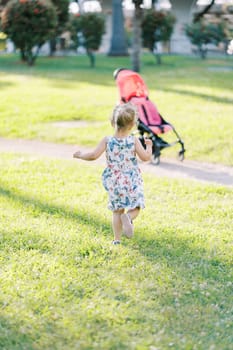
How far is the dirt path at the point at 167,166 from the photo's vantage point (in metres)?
7.45

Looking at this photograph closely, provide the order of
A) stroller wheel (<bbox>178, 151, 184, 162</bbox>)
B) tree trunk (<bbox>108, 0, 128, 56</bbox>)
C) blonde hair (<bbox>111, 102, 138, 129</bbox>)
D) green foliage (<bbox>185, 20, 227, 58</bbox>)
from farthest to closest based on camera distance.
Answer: tree trunk (<bbox>108, 0, 128, 56</bbox>) < green foliage (<bbox>185, 20, 227, 58</bbox>) < stroller wheel (<bbox>178, 151, 184, 162</bbox>) < blonde hair (<bbox>111, 102, 138, 129</bbox>)

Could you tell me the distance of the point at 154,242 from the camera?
16.4 ft

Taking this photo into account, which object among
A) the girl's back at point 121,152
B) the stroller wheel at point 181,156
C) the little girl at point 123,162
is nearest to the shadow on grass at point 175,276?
the little girl at point 123,162

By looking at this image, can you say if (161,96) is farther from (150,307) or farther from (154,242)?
(150,307)

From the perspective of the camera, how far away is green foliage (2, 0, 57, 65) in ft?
68.7

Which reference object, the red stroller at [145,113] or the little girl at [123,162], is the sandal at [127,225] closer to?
the little girl at [123,162]

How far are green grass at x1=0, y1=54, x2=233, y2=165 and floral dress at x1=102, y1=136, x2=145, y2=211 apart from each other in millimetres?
3534

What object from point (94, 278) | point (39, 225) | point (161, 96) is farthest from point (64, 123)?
point (94, 278)

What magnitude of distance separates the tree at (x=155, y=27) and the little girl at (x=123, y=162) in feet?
62.4

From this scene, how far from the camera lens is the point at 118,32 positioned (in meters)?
29.0

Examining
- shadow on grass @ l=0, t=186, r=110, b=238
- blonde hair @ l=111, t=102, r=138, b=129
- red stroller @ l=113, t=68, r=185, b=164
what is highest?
blonde hair @ l=111, t=102, r=138, b=129

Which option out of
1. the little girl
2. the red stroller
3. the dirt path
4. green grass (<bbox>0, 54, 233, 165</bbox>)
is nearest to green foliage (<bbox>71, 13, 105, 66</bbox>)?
green grass (<bbox>0, 54, 233, 165</bbox>)

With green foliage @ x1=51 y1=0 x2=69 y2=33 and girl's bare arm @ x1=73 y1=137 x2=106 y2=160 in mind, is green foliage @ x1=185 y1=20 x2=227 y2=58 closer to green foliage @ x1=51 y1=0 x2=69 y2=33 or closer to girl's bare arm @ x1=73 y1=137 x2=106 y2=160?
green foliage @ x1=51 y1=0 x2=69 y2=33

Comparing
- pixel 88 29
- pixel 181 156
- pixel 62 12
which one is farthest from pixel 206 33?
pixel 181 156
